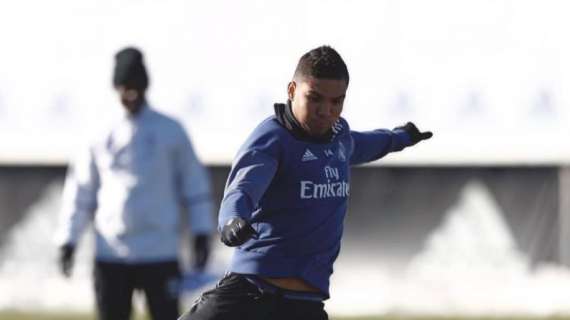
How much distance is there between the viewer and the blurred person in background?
1007 cm

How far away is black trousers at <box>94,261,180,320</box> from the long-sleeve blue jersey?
284 cm

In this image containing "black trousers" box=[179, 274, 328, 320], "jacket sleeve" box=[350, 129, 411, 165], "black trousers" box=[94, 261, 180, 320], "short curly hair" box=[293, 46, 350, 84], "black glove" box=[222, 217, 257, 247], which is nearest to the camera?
"black glove" box=[222, 217, 257, 247]

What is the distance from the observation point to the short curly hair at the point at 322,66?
696cm

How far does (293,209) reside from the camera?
23.4 feet

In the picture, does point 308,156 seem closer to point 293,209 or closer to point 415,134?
point 293,209

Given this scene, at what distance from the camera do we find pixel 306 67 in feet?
23.0

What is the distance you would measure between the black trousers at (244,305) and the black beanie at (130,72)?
319cm

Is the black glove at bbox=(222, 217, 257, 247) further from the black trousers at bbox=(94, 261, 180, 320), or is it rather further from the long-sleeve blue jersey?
the black trousers at bbox=(94, 261, 180, 320)

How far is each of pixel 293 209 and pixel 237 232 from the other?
0.72m

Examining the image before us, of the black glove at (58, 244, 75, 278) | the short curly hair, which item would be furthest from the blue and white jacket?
the short curly hair

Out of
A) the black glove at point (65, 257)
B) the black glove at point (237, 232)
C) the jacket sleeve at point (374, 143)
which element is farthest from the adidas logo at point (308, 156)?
the black glove at point (65, 257)

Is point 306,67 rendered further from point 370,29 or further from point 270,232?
point 370,29

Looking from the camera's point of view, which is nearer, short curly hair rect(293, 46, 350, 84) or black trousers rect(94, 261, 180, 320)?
short curly hair rect(293, 46, 350, 84)

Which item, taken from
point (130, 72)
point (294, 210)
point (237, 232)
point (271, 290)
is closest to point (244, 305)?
point (271, 290)
